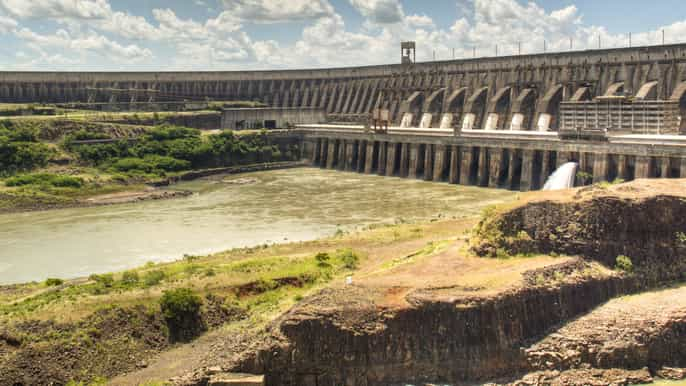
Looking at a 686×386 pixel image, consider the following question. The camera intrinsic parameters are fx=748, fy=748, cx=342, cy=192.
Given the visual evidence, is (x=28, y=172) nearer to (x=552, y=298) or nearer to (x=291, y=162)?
(x=291, y=162)

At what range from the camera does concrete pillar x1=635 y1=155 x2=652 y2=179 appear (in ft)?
164

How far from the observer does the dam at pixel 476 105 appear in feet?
187

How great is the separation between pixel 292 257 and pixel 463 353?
51.4ft

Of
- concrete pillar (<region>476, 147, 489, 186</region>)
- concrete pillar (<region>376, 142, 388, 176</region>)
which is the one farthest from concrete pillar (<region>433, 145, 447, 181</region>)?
concrete pillar (<region>376, 142, 388, 176</region>)

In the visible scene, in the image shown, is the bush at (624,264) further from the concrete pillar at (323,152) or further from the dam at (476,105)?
the concrete pillar at (323,152)

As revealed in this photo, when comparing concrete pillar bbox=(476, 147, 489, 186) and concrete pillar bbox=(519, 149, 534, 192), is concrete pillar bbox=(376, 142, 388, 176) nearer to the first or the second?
concrete pillar bbox=(476, 147, 489, 186)

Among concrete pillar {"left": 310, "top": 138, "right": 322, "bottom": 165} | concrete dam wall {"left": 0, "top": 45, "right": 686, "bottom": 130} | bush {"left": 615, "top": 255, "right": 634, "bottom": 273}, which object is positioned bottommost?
bush {"left": 615, "top": 255, "right": 634, "bottom": 273}

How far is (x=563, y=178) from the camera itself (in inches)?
2021

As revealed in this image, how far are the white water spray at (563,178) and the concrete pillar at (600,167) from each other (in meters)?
1.41

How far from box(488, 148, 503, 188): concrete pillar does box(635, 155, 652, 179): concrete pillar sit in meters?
15.0

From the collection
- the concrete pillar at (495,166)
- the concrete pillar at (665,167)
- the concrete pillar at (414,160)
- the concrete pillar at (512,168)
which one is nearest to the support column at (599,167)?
the concrete pillar at (665,167)

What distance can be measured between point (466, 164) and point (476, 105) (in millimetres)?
17876

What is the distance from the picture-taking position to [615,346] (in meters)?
21.7

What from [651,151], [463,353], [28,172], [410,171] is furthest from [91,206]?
[463,353]
